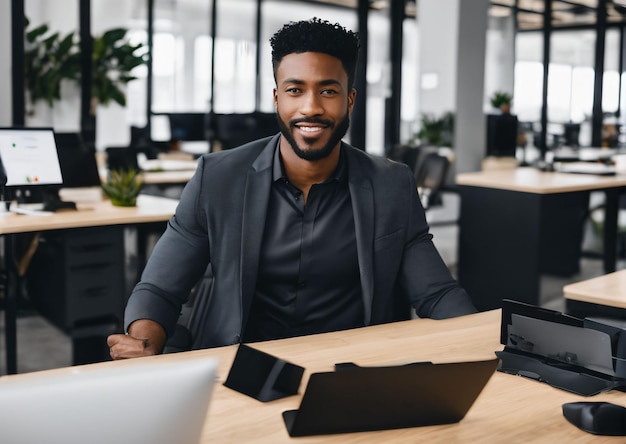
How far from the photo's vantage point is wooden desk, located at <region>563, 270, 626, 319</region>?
2.35 metres

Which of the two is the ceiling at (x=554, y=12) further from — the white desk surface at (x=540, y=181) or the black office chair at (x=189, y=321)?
the black office chair at (x=189, y=321)

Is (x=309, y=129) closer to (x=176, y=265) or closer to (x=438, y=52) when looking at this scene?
(x=176, y=265)

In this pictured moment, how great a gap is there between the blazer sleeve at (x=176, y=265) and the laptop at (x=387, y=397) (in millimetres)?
753

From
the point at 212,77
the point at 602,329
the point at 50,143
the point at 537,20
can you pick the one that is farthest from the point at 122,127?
the point at 602,329

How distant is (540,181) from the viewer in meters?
5.45

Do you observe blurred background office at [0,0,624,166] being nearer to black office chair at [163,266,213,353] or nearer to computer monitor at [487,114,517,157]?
computer monitor at [487,114,517,157]

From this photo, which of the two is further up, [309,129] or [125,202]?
[309,129]

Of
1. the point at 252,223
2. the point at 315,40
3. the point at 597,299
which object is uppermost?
the point at 315,40

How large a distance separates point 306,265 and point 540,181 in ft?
12.0

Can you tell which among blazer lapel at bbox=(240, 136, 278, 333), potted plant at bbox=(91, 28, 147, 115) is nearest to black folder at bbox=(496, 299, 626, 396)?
blazer lapel at bbox=(240, 136, 278, 333)

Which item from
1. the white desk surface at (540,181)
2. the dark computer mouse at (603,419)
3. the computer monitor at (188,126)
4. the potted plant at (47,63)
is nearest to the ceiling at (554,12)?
the computer monitor at (188,126)

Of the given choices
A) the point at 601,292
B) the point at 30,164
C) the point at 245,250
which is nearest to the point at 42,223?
the point at 30,164

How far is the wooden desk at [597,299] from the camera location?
235cm

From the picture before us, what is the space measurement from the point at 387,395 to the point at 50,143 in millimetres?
3371
